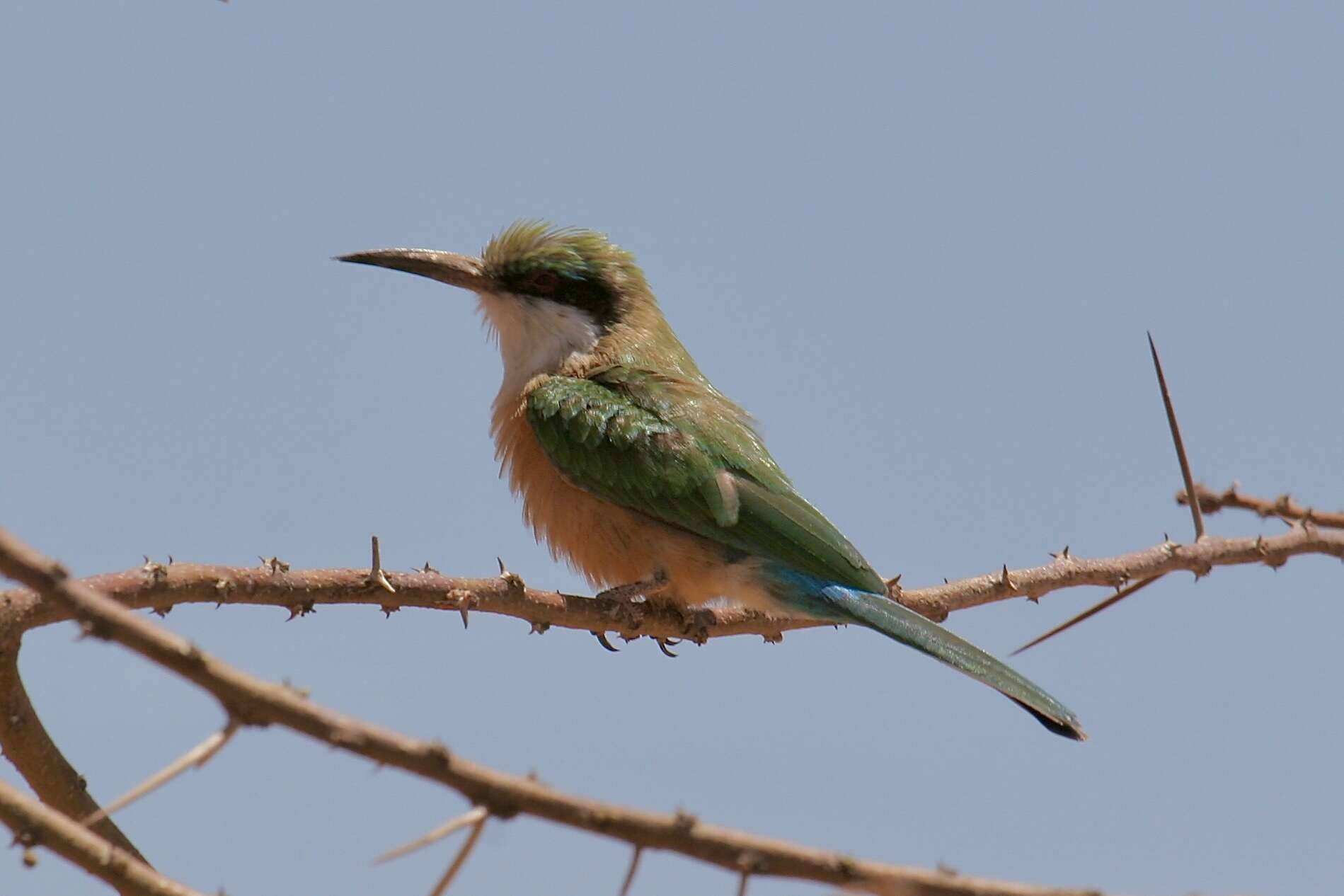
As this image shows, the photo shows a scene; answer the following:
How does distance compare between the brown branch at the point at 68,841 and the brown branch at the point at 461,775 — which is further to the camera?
the brown branch at the point at 68,841

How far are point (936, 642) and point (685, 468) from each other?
1139 mm

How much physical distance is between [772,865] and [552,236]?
16.1ft

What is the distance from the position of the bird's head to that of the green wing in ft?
1.33

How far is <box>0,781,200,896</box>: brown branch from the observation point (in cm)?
155

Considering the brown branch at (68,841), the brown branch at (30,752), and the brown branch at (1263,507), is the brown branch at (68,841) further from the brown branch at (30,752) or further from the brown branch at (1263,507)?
the brown branch at (1263,507)

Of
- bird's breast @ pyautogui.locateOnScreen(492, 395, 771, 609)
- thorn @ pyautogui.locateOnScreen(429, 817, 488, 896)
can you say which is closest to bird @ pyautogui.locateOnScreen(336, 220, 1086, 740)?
bird's breast @ pyautogui.locateOnScreen(492, 395, 771, 609)

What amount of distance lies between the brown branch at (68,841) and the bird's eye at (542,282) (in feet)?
14.6

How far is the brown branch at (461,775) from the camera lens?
1347mm

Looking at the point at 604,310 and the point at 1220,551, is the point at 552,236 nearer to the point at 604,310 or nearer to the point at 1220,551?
the point at 604,310

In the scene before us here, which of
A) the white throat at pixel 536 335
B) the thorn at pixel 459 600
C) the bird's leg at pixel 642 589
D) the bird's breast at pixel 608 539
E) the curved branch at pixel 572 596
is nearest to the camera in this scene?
the curved branch at pixel 572 596

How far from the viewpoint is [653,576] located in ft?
16.3

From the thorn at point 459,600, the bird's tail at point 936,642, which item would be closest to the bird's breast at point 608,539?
the bird's tail at point 936,642

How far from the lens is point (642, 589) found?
16.0ft

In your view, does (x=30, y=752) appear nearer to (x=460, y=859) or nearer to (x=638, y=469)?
(x=460, y=859)
